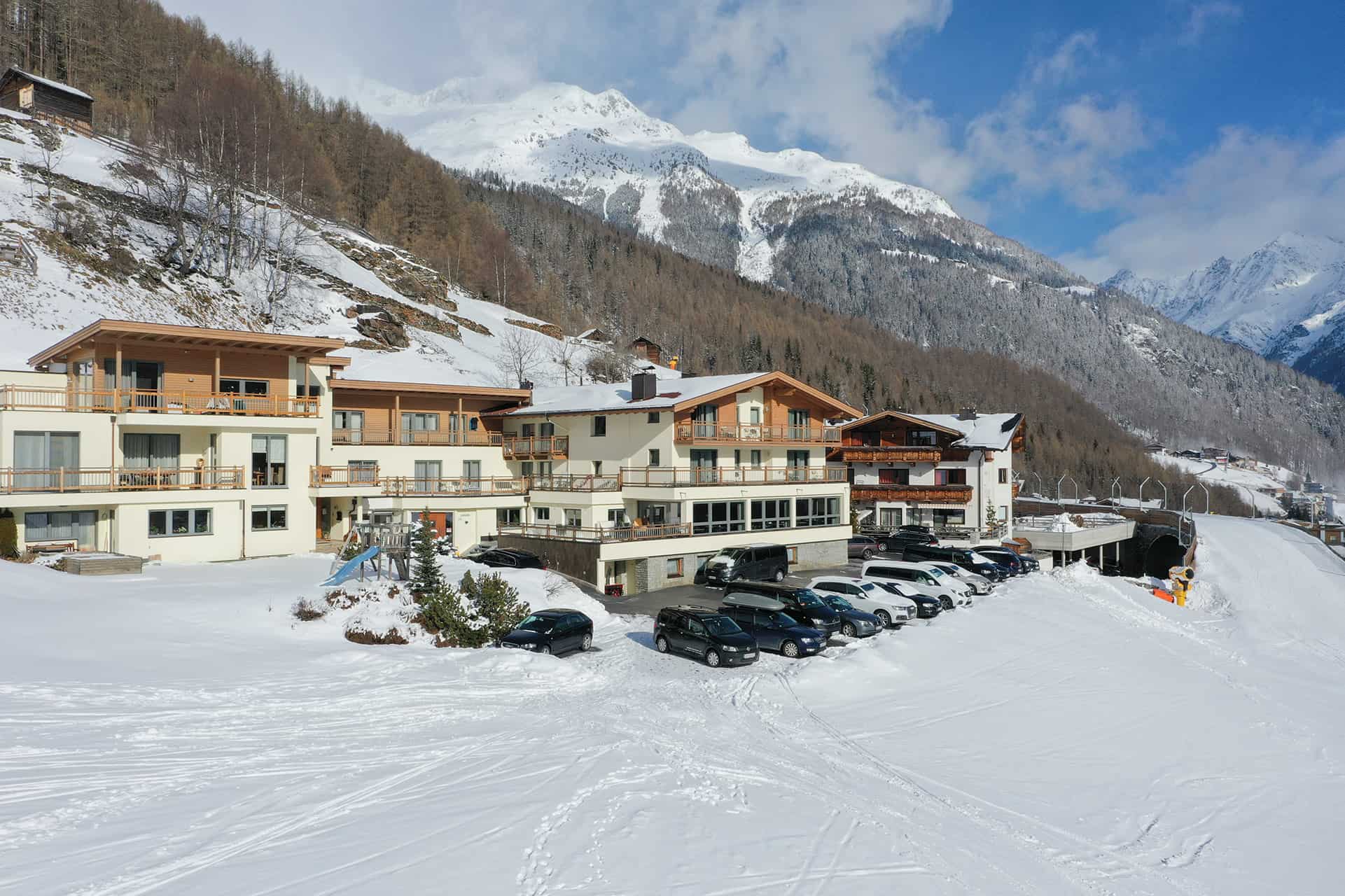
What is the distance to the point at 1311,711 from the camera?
79.8 feet

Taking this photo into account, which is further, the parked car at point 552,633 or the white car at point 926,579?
the white car at point 926,579

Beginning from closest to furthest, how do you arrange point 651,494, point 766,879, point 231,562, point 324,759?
1. point 766,879
2. point 324,759
3. point 231,562
4. point 651,494

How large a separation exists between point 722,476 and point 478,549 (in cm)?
1252

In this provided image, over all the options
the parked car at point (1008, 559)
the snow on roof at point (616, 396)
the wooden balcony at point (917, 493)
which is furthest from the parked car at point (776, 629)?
the wooden balcony at point (917, 493)

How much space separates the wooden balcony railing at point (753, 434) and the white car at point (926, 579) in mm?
9257

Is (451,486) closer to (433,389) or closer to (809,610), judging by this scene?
(433,389)

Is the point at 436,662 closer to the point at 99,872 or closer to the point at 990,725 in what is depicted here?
the point at 99,872

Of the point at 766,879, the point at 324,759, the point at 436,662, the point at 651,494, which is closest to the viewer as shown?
the point at 766,879

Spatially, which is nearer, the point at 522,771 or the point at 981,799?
the point at 522,771

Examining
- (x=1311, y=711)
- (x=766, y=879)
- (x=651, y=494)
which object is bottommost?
(x=1311, y=711)

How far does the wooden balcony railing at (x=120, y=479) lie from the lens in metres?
28.8

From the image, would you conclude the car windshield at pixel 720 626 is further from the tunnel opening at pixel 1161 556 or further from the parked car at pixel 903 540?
the tunnel opening at pixel 1161 556

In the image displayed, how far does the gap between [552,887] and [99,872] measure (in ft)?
17.1

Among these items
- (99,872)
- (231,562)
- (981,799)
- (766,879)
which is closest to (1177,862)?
(981,799)
